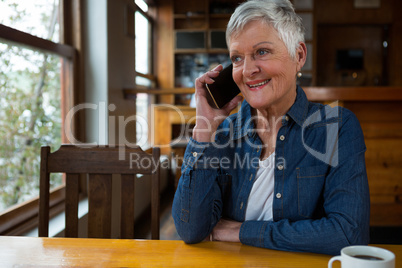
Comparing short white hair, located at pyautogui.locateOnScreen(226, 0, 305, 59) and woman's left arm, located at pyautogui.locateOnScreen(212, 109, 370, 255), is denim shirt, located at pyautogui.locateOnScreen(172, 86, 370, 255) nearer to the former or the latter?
woman's left arm, located at pyautogui.locateOnScreen(212, 109, 370, 255)

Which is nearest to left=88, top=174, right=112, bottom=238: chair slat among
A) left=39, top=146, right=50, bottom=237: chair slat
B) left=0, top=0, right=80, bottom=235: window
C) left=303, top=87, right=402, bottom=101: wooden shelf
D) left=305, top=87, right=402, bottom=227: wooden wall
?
left=39, top=146, right=50, bottom=237: chair slat

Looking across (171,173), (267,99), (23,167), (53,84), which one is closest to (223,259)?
(267,99)

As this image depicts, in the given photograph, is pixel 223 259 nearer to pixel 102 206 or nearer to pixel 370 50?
pixel 102 206

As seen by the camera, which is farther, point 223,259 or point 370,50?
point 370,50

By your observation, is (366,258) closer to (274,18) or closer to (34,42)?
(274,18)

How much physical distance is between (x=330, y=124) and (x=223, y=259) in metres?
0.53

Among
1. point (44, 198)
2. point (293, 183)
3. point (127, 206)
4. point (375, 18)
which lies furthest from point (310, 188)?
point (375, 18)

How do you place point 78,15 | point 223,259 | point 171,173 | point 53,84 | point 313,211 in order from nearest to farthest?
point 223,259 → point 313,211 → point 53,84 → point 78,15 → point 171,173

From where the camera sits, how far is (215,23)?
5668 millimetres

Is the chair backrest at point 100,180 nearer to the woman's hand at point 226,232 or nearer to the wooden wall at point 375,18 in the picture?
the woman's hand at point 226,232

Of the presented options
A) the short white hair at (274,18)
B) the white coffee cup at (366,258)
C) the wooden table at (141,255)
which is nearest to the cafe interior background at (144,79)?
the wooden table at (141,255)

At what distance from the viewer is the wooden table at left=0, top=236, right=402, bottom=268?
805 mm

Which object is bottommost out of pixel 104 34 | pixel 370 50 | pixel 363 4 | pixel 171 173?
pixel 171 173

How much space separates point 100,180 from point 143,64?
371 cm
